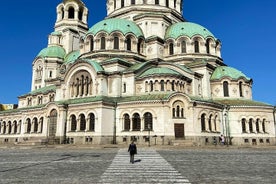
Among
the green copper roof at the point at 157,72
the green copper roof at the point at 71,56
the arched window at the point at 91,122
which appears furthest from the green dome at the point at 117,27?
the arched window at the point at 91,122

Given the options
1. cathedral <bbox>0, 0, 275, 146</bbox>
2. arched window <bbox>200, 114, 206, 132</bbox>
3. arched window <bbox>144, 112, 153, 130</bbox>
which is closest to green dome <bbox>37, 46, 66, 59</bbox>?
cathedral <bbox>0, 0, 275, 146</bbox>

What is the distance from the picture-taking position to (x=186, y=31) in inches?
1993

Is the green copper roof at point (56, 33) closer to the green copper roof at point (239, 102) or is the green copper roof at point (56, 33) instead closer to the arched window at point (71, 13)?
the arched window at point (71, 13)

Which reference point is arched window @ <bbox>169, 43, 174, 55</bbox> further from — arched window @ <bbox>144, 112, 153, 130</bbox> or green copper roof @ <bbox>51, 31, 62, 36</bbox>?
green copper roof @ <bbox>51, 31, 62, 36</bbox>

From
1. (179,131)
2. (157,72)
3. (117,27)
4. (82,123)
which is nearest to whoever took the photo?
(179,131)

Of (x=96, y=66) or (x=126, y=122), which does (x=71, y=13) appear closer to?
(x=96, y=66)

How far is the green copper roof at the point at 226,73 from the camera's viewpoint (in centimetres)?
4772

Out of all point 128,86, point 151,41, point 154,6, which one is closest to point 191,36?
point 151,41

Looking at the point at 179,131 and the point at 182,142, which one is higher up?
the point at 179,131

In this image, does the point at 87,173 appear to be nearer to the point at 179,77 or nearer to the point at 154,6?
the point at 179,77

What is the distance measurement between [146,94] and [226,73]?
17042mm

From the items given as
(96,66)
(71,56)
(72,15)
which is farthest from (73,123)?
(72,15)

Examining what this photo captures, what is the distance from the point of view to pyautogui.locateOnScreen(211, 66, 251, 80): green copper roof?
4772cm

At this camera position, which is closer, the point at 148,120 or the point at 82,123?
the point at 148,120
